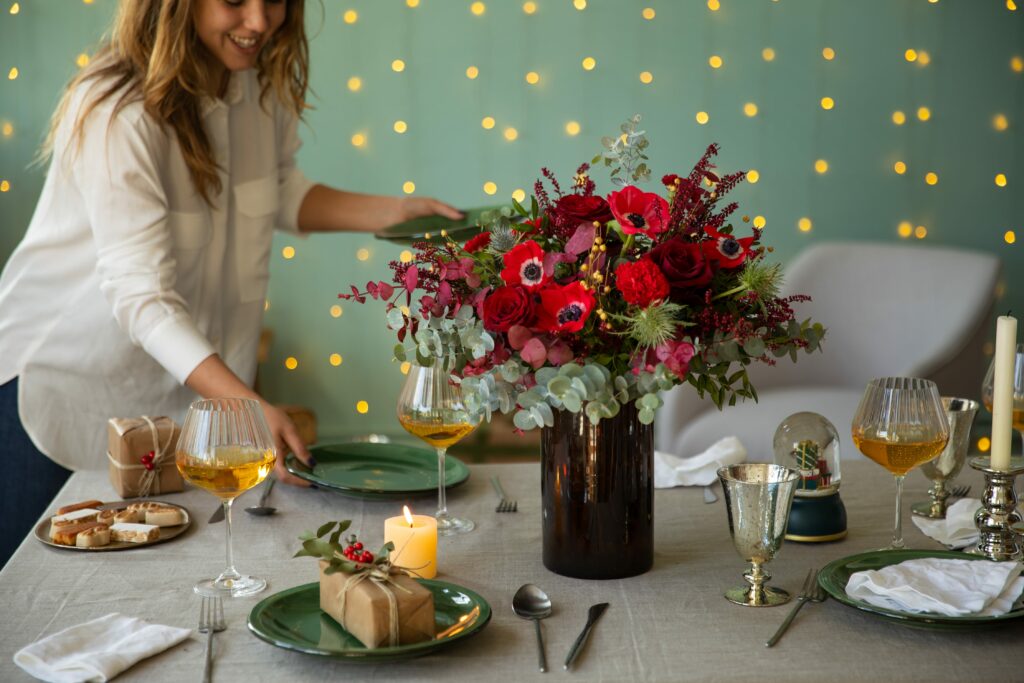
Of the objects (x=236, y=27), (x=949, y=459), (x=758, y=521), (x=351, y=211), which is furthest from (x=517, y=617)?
(x=351, y=211)

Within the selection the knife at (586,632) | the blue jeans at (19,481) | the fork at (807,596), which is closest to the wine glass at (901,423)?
the fork at (807,596)

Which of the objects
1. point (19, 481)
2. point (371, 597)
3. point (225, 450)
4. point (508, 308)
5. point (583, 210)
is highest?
point (583, 210)

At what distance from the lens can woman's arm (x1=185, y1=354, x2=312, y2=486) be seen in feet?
5.26

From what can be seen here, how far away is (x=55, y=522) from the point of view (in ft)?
4.44

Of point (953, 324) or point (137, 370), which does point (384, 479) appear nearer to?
point (137, 370)

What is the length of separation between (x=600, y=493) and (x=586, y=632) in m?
0.20

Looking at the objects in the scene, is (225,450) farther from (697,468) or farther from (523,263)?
(697,468)

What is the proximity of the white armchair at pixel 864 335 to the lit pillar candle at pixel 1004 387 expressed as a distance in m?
1.51

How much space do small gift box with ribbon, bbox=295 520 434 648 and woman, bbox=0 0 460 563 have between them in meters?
0.55

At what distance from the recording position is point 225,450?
3.85 ft

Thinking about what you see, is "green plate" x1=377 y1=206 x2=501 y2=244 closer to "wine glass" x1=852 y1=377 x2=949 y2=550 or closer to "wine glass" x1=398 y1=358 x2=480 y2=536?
"wine glass" x1=398 y1=358 x2=480 y2=536

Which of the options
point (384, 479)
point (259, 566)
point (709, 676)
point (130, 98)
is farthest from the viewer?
point (130, 98)

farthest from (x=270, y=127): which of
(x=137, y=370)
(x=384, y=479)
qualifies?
(x=384, y=479)

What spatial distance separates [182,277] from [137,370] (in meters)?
0.20
